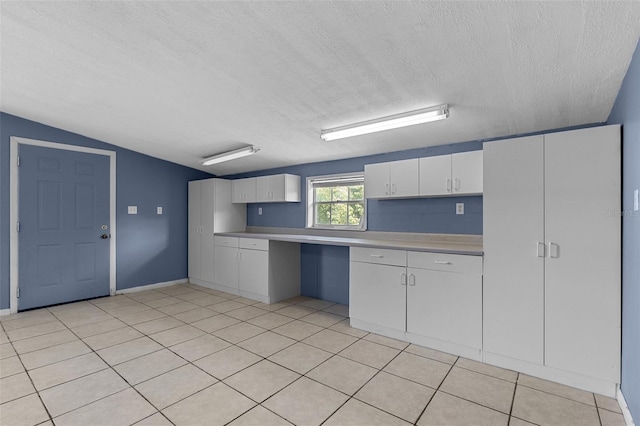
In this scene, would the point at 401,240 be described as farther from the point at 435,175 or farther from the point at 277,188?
the point at 277,188

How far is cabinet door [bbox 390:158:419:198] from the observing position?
350cm

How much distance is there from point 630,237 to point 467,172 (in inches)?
56.0

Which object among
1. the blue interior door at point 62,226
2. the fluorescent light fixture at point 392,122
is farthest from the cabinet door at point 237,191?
the fluorescent light fixture at point 392,122

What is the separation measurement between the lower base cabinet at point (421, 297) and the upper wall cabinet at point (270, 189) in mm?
1786

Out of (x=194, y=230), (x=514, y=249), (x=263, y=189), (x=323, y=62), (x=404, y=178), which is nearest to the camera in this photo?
(x=323, y=62)

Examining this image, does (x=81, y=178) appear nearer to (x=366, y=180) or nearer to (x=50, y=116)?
(x=50, y=116)

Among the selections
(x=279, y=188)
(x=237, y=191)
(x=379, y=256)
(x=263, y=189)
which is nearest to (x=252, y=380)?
(x=379, y=256)

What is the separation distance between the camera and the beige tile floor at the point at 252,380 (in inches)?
78.9

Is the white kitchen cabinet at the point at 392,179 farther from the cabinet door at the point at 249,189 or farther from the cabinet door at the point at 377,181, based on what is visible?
the cabinet door at the point at 249,189

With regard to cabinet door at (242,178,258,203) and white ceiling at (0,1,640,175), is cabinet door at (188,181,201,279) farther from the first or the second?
white ceiling at (0,1,640,175)

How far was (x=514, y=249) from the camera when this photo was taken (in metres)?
2.56

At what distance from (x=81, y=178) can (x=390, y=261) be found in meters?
4.67

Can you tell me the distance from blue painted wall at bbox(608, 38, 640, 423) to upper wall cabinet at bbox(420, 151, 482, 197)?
3.58ft

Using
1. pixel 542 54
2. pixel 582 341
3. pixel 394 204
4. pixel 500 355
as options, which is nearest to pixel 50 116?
pixel 394 204
